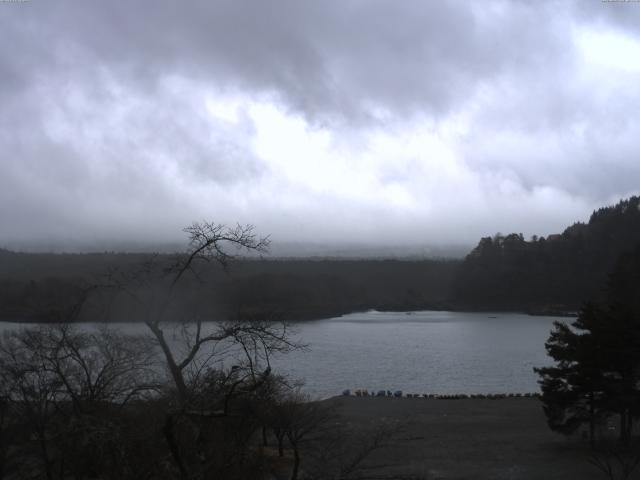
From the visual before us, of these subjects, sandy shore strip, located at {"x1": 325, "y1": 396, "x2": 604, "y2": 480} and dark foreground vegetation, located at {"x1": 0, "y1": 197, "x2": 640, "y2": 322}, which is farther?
dark foreground vegetation, located at {"x1": 0, "y1": 197, "x2": 640, "y2": 322}

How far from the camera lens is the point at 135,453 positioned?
21.2 ft

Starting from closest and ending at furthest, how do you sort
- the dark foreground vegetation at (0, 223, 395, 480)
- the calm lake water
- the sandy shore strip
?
1. the dark foreground vegetation at (0, 223, 395, 480)
2. the sandy shore strip
3. the calm lake water

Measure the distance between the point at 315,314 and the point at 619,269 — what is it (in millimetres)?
33798

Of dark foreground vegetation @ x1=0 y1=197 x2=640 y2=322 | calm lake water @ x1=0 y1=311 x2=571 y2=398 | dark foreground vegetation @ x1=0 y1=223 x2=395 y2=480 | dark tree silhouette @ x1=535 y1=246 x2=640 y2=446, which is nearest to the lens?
dark foreground vegetation @ x1=0 y1=223 x2=395 y2=480

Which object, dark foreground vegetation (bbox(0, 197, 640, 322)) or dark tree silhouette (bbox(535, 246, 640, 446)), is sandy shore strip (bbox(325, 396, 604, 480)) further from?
dark foreground vegetation (bbox(0, 197, 640, 322))

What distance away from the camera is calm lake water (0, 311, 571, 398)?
120 ft

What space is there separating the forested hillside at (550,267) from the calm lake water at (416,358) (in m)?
29.7

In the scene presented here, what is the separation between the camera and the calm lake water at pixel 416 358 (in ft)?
120

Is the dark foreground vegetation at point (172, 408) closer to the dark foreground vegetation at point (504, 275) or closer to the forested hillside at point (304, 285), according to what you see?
the forested hillside at point (304, 285)

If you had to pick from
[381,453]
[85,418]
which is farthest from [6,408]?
[381,453]

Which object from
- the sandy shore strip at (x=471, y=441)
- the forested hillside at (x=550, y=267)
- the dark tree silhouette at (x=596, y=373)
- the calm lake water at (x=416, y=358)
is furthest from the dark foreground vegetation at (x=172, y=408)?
the forested hillside at (x=550, y=267)

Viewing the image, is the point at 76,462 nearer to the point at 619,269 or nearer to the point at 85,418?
the point at 85,418

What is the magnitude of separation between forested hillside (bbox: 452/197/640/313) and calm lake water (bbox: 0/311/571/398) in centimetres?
2968

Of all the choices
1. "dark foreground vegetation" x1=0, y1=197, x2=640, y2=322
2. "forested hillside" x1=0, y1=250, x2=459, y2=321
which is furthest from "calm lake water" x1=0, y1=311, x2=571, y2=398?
"dark foreground vegetation" x1=0, y1=197, x2=640, y2=322
